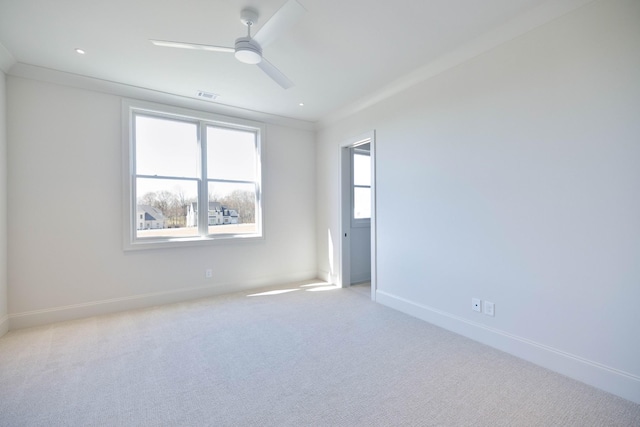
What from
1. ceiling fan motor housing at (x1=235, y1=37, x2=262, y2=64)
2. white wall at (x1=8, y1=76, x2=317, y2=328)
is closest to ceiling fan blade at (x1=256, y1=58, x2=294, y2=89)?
ceiling fan motor housing at (x1=235, y1=37, x2=262, y2=64)

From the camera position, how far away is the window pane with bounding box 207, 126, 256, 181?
4.33m

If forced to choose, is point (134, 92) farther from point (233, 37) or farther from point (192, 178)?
point (233, 37)

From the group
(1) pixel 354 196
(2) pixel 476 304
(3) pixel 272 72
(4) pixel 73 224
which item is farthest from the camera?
(1) pixel 354 196

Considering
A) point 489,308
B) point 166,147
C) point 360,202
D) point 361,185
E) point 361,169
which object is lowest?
point 489,308

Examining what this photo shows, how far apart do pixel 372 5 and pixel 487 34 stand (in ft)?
3.61

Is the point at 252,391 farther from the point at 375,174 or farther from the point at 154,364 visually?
the point at 375,174

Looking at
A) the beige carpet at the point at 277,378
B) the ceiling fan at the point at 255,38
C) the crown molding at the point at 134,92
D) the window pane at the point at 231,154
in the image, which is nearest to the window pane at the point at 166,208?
the window pane at the point at 231,154

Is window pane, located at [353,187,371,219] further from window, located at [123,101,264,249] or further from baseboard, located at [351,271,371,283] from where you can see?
window, located at [123,101,264,249]

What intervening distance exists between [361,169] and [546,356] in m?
3.45

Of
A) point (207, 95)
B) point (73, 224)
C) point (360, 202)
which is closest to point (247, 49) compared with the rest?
point (207, 95)

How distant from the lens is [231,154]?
4512 mm

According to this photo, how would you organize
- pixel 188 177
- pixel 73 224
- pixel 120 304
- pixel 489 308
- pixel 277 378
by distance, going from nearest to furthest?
pixel 277 378 → pixel 489 308 → pixel 73 224 → pixel 120 304 → pixel 188 177

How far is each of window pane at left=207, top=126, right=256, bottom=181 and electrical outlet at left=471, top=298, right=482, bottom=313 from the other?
349cm

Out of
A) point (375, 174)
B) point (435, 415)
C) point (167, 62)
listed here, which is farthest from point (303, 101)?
point (435, 415)
